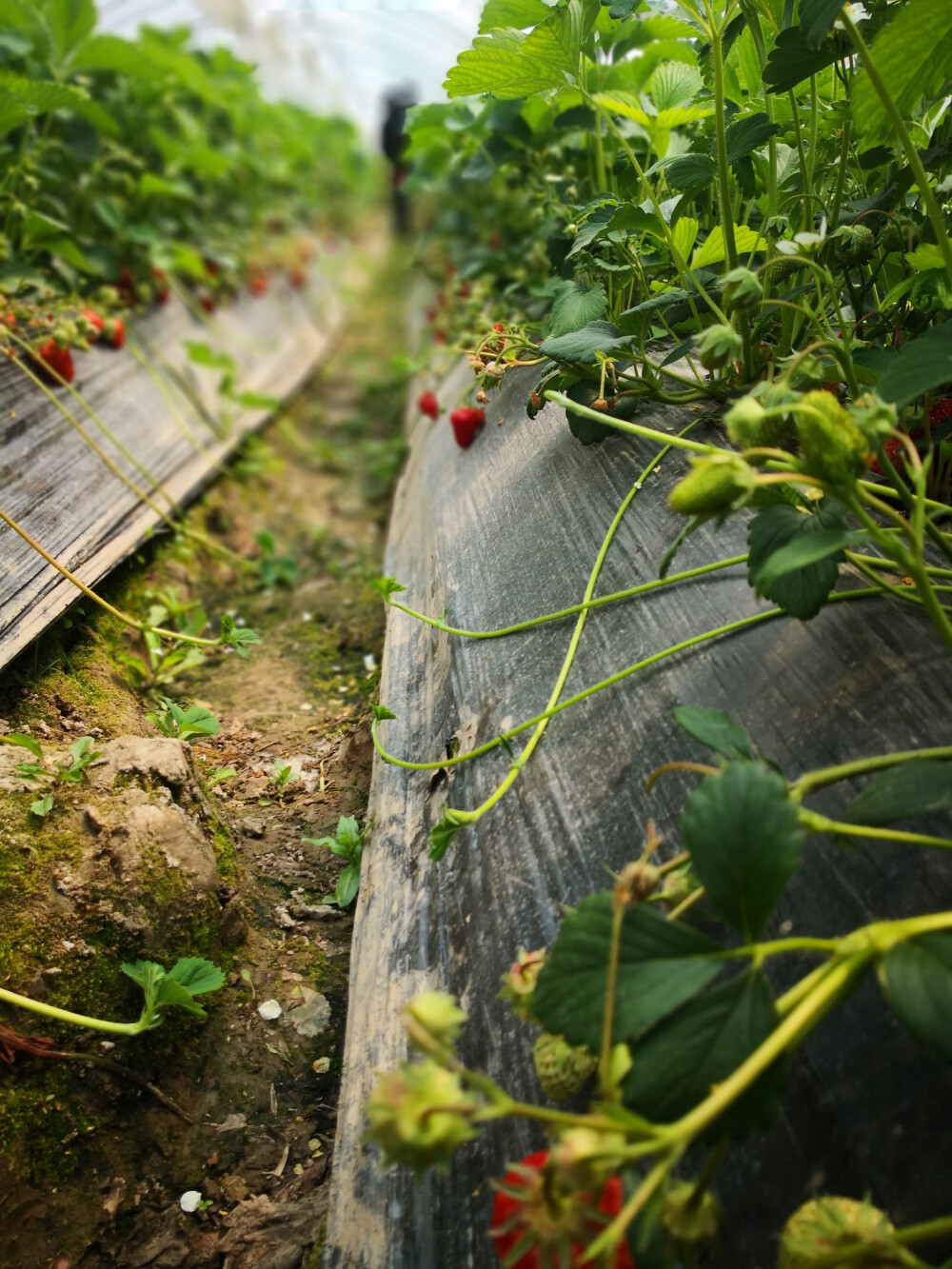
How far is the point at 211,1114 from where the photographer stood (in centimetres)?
91

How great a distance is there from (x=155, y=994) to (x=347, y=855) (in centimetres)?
28

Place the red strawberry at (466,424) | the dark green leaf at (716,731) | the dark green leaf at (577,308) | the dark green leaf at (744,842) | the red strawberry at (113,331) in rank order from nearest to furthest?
1. the dark green leaf at (744,842)
2. the dark green leaf at (716,731)
3. the dark green leaf at (577,308)
4. the red strawberry at (466,424)
5. the red strawberry at (113,331)

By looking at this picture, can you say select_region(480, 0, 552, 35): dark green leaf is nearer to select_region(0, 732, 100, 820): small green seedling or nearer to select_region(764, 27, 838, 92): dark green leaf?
select_region(764, 27, 838, 92): dark green leaf

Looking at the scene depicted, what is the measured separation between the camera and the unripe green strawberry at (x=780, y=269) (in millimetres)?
906

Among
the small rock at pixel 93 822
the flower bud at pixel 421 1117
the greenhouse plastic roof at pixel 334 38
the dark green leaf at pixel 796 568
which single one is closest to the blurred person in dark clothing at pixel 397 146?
the greenhouse plastic roof at pixel 334 38

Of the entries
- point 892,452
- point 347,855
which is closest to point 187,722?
point 347,855

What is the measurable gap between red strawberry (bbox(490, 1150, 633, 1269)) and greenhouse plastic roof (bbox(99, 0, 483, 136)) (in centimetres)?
576

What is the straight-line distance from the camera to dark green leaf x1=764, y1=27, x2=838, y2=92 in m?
0.87

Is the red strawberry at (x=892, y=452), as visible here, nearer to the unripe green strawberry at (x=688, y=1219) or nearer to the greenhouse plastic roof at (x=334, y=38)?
the unripe green strawberry at (x=688, y=1219)

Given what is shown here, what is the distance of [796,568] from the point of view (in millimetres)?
693

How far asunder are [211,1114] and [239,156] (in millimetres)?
3617

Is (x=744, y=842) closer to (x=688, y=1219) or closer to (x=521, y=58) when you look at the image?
(x=688, y=1219)

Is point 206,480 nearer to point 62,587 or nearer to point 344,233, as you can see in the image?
point 62,587

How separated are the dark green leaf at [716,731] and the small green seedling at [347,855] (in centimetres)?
53
